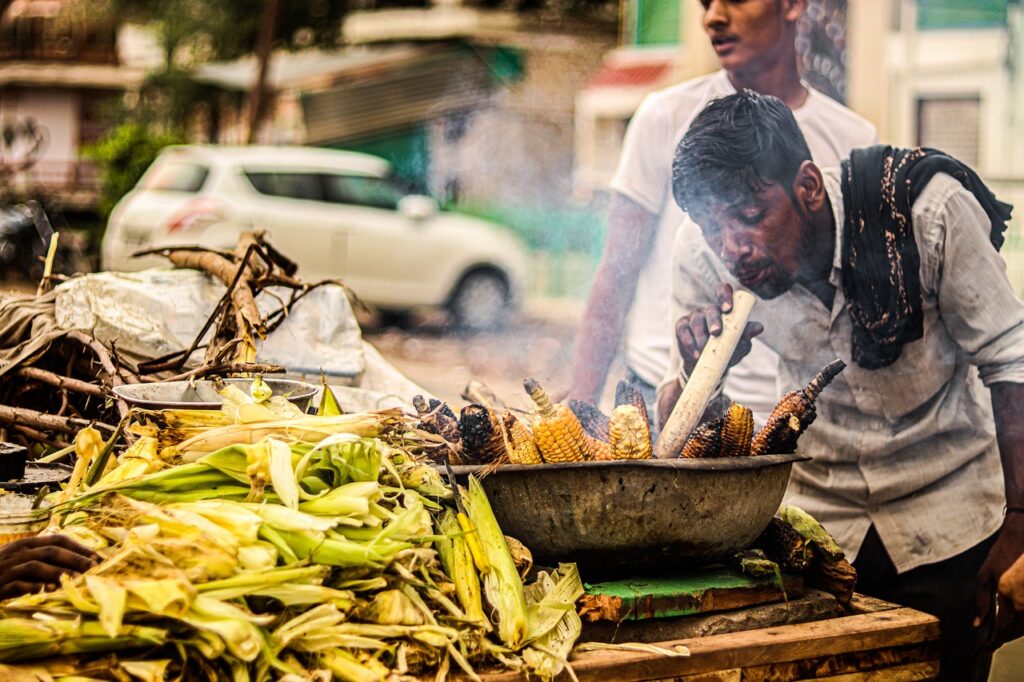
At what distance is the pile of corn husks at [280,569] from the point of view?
1.75m

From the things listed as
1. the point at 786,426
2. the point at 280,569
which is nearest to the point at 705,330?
the point at 786,426

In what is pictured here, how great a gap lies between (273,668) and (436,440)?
611 millimetres

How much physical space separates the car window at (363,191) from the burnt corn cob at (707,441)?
1164 cm

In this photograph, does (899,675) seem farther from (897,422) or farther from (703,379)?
(897,422)

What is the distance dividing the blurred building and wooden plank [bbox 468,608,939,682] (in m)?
31.2

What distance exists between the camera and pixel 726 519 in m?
2.28

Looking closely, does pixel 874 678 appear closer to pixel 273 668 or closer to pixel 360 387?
pixel 273 668

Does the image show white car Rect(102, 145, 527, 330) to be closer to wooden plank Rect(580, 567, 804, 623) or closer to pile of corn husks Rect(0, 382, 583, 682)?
pile of corn husks Rect(0, 382, 583, 682)

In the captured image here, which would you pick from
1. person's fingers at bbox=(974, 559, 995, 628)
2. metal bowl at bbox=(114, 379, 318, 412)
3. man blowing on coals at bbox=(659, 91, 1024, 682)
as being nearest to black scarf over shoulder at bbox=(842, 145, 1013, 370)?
man blowing on coals at bbox=(659, 91, 1024, 682)

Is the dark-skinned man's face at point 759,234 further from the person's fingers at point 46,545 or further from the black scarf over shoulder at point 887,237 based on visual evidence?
the person's fingers at point 46,545

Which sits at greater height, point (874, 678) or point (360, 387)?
point (360, 387)

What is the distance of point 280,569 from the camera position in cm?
183

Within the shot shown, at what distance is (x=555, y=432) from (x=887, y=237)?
123cm

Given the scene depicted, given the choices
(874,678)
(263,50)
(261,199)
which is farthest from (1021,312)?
(263,50)
